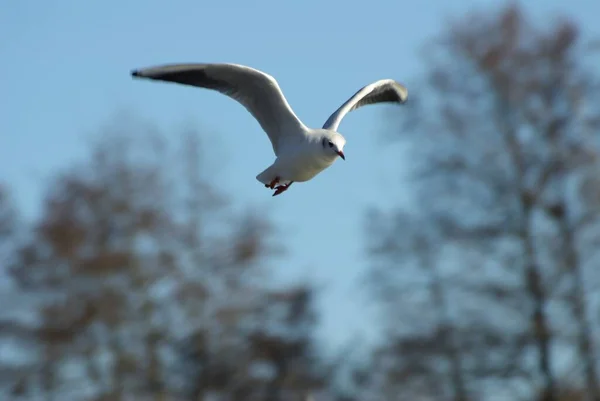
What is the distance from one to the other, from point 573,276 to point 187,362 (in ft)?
19.8

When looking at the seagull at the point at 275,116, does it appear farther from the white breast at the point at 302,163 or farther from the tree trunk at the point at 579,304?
the tree trunk at the point at 579,304

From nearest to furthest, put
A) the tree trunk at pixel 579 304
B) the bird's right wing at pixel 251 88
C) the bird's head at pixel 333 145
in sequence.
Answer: the bird's head at pixel 333 145 → the bird's right wing at pixel 251 88 → the tree trunk at pixel 579 304

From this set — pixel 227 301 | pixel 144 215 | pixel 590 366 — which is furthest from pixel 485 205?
pixel 144 215

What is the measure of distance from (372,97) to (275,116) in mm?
1228

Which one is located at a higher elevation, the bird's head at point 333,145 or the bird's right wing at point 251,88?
the bird's right wing at point 251,88

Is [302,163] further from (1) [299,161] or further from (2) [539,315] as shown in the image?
(2) [539,315]

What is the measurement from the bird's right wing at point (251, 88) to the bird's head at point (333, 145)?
30 centimetres

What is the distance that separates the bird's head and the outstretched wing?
0.35 m

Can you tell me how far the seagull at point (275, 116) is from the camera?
7.72 meters

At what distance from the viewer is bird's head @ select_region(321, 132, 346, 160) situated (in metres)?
7.63

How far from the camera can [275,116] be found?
8.20m

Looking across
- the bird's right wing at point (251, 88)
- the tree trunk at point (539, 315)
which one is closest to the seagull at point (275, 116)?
A: the bird's right wing at point (251, 88)

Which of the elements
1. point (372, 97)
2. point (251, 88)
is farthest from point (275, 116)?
point (372, 97)

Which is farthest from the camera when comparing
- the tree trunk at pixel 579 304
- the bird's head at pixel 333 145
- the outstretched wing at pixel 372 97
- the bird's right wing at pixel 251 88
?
the tree trunk at pixel 579 304
